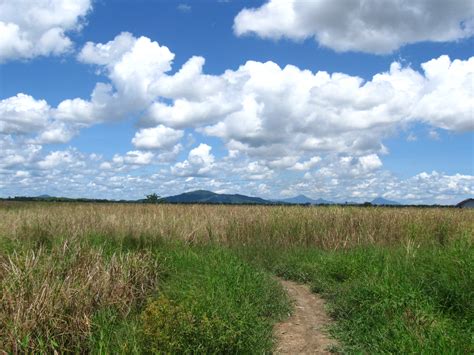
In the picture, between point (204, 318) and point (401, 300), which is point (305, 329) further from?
point (204, 318)

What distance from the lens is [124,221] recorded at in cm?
1495

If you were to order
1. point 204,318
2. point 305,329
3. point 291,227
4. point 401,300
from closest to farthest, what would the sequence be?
point 204,318, point 401,300, point 305,329, point 291,227

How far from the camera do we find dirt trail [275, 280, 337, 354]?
6652 mm

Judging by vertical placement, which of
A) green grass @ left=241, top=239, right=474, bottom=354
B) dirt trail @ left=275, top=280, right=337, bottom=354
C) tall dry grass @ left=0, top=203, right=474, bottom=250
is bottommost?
dirt trail @ left=275, top=280, right=337, bottom=354

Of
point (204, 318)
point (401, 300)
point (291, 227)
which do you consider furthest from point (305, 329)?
point (291, 227)

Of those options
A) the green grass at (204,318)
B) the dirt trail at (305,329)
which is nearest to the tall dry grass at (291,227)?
the green grass at (204,318)

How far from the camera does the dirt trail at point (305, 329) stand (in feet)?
21.8

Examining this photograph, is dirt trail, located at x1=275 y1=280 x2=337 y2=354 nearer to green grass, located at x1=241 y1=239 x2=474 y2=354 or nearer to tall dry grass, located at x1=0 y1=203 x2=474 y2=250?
green grass, located at x1=241 y1=239 x2=474 y2=354

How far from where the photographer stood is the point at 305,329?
24.2 feet

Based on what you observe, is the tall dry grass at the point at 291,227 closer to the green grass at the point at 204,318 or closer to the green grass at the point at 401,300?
the green grass at the point at 401,300

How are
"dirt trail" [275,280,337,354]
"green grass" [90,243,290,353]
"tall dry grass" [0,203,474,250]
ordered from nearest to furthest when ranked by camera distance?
"green grass" [90,243,290,353] < "dirt trail" [275,280,337,354] < "tall dry grass" [0,203,474,250]

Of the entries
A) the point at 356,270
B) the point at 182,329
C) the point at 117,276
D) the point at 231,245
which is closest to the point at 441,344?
the point at 182,329

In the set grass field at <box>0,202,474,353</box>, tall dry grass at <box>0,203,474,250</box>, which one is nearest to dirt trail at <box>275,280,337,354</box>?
grass field at <box>0,202,474,353</box>

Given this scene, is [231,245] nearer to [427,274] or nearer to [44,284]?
[427,274]
